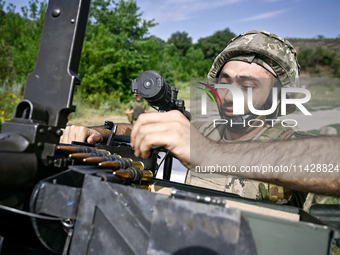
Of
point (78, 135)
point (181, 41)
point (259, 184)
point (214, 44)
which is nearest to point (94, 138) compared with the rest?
point (78, 135)

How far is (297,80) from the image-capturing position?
9.59ft

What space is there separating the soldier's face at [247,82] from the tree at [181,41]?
58.7 m

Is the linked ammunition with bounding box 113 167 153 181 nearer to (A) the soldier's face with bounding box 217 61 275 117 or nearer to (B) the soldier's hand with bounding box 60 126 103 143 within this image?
(B) the soldier's hand with bounding box 60 126 103 143

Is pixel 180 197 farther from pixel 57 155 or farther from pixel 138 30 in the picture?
pixel 138 30

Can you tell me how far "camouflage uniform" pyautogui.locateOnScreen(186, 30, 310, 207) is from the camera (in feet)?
8.02

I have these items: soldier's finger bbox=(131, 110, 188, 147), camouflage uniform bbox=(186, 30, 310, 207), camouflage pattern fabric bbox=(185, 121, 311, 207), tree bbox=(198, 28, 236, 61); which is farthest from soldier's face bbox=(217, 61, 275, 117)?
tree bbox=(198, 28, 236, 61)

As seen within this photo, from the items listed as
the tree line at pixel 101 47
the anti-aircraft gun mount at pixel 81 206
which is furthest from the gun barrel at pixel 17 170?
the tree line at pixel 101 47

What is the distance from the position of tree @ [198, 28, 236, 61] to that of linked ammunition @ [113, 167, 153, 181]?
5218 cm

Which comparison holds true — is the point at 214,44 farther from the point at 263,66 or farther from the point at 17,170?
the point at 17,170

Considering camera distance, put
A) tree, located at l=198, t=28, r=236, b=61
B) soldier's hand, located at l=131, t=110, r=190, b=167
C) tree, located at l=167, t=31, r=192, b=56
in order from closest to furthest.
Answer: soldier's hand, located at l=131, t=110, r=190, b=167 < tree, located at l=198, t=28, r=236, b=61 < tree, located at l=167, t=31, r=192, b=56

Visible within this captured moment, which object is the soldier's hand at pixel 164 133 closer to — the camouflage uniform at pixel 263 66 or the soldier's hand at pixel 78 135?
the soldier's hand at pixel 78 135

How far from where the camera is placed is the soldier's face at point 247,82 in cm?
276

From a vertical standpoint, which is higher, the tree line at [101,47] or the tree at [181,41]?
the tree at [181,41]

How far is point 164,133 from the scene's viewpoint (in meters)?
1.21
